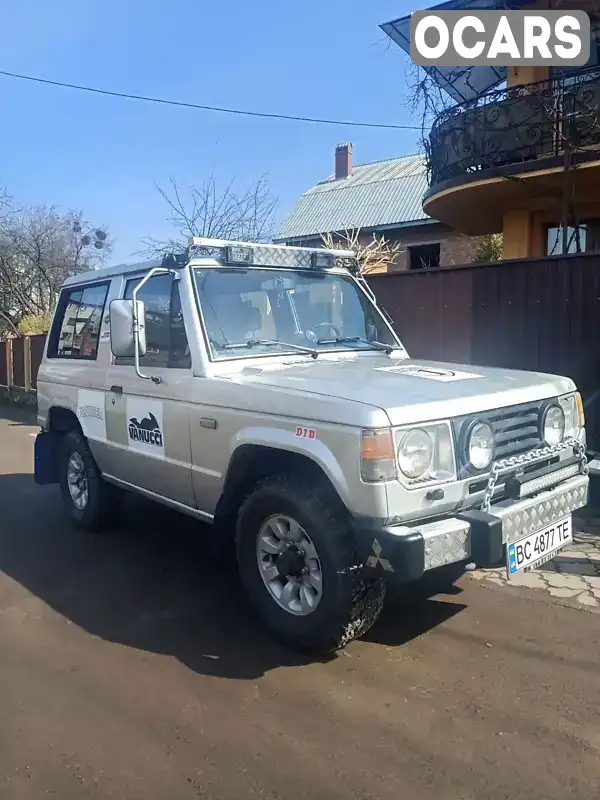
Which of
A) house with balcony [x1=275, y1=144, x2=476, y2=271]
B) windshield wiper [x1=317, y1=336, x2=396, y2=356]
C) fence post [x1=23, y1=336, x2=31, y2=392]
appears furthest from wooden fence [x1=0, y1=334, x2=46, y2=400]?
windshield wiper [x1=317, y1=336, x2=396, y2=356]

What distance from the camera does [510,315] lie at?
6.70 metres

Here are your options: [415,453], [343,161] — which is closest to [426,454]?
[415,453]

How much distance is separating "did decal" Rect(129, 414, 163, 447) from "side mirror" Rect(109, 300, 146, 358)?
1.63 feet

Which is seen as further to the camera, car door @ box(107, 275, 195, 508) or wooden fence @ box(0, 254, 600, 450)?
wooden fence @ box(0, 254, 600, 450)

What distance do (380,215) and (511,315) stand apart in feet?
53.0

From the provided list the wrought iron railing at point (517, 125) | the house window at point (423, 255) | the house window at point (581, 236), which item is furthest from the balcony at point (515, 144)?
the house window at point (423, 255)

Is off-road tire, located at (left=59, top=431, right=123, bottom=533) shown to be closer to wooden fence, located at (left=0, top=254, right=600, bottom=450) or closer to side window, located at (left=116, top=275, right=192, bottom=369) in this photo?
side window, located at (left=116, top=275, right=192, bottom=369)

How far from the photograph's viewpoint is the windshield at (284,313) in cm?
420

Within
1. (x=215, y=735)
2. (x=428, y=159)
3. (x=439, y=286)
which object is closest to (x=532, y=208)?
(x=428, y=159)

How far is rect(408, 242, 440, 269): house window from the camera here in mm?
20688

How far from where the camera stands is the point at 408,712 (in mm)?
2971

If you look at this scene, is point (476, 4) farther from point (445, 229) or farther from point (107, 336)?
point (445, 229)

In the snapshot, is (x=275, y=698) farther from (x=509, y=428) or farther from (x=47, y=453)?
(x=47, y=453)

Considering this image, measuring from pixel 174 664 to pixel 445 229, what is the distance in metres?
18.8
